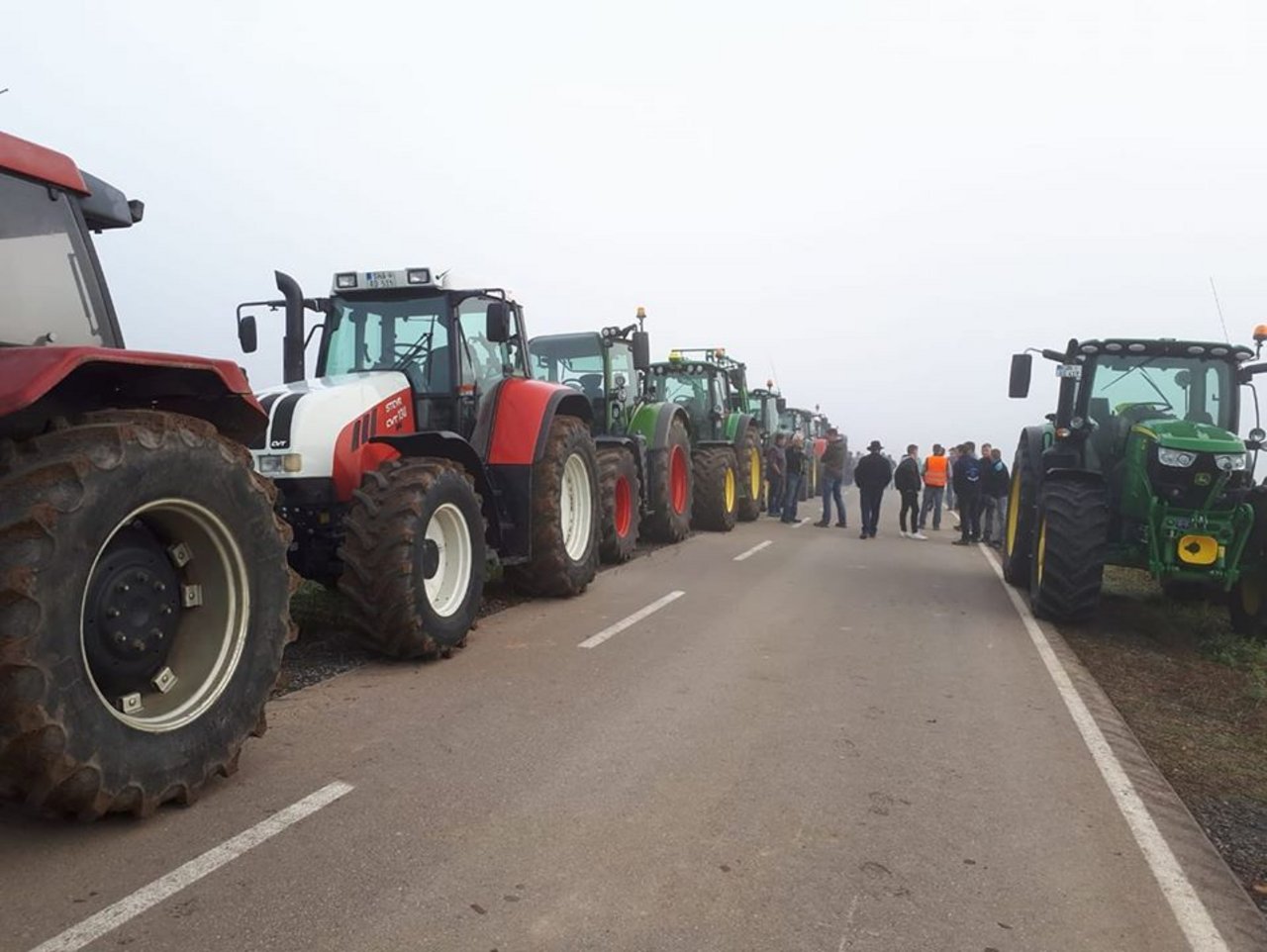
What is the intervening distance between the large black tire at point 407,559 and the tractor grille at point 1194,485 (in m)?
5.62

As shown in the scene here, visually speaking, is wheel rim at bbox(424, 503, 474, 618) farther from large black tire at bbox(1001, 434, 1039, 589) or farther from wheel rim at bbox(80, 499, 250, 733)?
large black tire at bbox(1001, 434, 1039, 589)

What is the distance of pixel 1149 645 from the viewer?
24.4 feet

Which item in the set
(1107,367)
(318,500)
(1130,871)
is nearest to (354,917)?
(1130,871)

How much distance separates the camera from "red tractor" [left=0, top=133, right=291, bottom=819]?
9.44 feet

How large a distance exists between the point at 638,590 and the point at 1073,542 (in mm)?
3829

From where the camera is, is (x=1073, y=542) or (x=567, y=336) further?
(x=567, y=336)

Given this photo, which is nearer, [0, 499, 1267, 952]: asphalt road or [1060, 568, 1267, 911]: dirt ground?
[0, 499, 1267, 952]: asphalt road

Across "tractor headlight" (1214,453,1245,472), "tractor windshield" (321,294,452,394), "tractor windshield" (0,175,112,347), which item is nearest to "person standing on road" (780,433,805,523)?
"tractor headlight" (1214,453,1245,472)

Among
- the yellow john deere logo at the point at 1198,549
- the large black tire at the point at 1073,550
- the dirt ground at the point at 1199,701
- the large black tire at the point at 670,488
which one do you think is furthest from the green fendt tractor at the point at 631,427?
the yellow john deere logo at the point at 1198,549

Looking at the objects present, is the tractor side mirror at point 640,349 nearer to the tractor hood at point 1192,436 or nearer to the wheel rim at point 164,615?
the tractor hood at point 1192,436

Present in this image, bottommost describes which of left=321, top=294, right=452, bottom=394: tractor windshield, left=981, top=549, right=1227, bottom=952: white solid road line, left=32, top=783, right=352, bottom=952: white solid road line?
left=981, top=549, right=1227, bottom=952: white solid road line

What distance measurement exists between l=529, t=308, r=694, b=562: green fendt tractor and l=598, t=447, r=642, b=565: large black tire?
1cm

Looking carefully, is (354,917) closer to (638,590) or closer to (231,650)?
(231,650)

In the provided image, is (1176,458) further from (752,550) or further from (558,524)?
(752,550)
